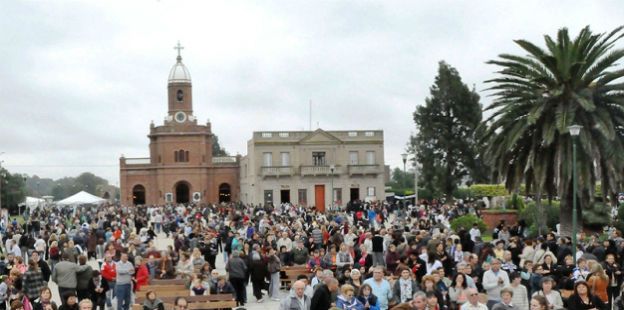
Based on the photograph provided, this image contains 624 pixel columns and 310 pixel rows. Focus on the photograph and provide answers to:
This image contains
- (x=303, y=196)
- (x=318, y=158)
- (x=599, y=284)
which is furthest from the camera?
(x=318, y=158)

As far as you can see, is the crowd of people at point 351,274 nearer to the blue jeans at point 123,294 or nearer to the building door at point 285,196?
the blue jeans at point 123,294

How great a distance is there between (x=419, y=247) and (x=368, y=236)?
3.16 metres

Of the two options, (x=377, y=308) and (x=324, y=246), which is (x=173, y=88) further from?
(x=377, y=308)

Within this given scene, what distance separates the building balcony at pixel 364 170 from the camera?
66.5 metres

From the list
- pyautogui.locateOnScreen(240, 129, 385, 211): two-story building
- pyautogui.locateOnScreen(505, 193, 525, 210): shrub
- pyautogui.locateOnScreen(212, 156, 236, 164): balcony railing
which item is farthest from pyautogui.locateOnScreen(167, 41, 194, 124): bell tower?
pyautogui.locateOnScreen(505, 193, 525, 210): shrub

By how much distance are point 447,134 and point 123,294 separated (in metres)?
45.2

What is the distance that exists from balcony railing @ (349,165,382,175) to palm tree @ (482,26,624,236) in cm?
4026

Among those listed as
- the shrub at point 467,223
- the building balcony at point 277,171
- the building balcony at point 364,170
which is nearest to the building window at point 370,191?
the building balcony at point 364,170

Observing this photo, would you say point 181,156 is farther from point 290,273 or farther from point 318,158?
point 290,273

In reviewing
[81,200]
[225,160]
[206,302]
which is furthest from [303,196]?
[206,302]

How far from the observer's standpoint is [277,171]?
216 feet

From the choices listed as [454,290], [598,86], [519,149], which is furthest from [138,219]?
[454,290]

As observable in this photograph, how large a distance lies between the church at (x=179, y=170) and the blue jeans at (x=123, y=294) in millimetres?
62022

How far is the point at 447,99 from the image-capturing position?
5953 cm
